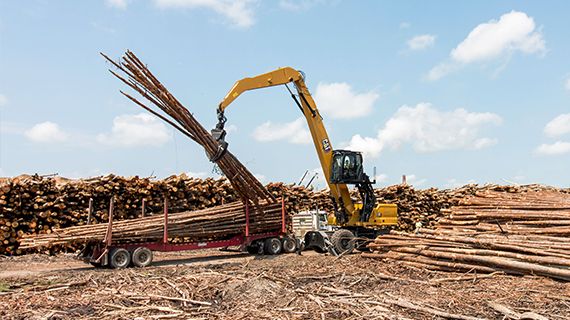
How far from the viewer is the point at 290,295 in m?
7.20

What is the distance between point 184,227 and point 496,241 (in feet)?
26.2

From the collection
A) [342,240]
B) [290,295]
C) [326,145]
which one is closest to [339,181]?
[326,145]

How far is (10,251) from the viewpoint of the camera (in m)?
14.8

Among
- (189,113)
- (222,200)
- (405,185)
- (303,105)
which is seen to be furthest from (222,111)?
(405,185)

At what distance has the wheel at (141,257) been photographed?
12.6 meters

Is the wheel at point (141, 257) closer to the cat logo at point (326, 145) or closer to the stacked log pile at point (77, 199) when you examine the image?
the stacked log pile at point (77, 199)

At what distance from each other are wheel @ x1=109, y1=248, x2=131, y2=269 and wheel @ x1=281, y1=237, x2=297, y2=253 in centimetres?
473

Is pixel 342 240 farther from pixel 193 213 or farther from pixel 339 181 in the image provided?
pixel 193 213

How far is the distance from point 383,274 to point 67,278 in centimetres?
589

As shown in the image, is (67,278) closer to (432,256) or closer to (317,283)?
(317,283)

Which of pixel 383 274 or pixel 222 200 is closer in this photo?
pixel 383 274

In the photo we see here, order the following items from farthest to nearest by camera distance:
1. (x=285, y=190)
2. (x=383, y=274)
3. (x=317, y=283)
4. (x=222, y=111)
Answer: (x=285, y=190) < (x=222, y=111) < (x=383, y=274) < (x=317, y=283)

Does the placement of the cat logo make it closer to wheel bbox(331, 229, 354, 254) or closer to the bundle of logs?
wheel bbox(331, 229, 354, 254)

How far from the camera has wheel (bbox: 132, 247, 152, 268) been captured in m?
12.6
